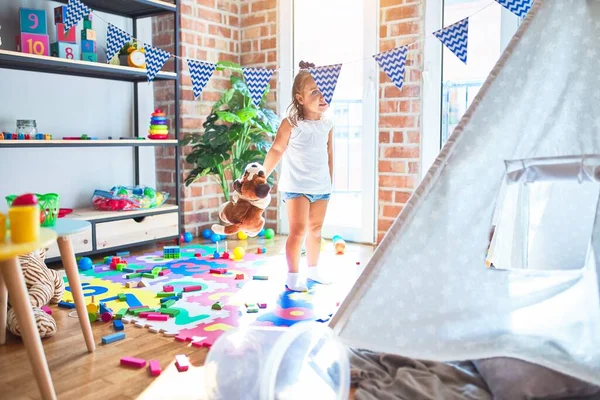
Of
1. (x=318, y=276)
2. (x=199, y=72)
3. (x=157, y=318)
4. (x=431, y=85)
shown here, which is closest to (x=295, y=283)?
(x=318, y=276)

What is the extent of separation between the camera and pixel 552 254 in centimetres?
201

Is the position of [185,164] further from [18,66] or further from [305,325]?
[305,325]

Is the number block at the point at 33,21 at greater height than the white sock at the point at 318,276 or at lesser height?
greater

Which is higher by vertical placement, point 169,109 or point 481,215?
point 169,109

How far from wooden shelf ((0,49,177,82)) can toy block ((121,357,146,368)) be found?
5.48 feet

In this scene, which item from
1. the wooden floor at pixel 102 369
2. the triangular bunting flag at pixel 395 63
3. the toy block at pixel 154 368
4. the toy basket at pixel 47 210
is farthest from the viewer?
the triangular bunting flag at pixel 395 63

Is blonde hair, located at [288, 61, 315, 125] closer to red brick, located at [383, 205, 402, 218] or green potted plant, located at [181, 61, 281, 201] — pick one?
green potted plant, located at [181, 61, 281, 201]

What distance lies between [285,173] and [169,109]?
148cm

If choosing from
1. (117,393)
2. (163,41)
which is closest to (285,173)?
(117,393)

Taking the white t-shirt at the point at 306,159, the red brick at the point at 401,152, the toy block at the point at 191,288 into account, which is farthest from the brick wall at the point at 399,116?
the toy block at the point at 191,288

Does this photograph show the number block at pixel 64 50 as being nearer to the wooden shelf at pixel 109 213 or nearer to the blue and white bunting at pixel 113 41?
the blue and white bunting at pixel 113 41

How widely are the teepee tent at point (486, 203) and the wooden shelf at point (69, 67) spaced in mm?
2078

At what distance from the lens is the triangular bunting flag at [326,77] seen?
2.62 meters

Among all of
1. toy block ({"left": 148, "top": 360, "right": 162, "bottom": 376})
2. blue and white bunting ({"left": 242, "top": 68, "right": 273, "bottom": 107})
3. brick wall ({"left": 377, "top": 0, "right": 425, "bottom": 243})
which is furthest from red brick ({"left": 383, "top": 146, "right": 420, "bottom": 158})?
toy block ({"left": 148, "top": 360, "right": 162, "bottom": 376})
